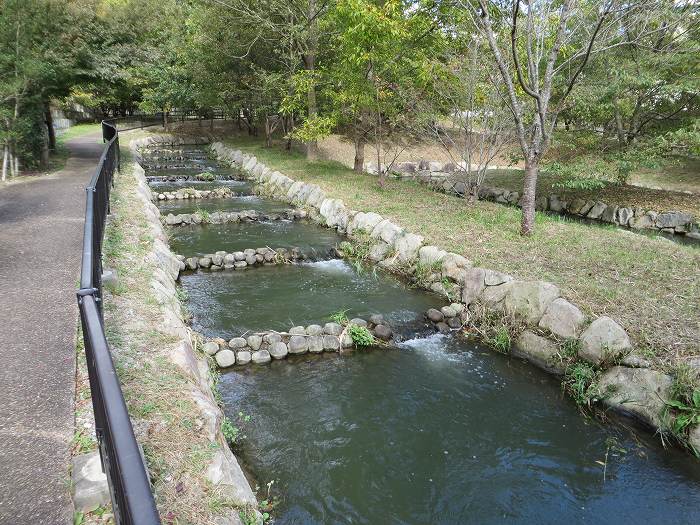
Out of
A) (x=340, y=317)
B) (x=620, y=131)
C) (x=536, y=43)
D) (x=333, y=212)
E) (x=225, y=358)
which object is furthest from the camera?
(x=620, y=131)

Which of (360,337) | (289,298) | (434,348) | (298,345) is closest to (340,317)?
(360,337)

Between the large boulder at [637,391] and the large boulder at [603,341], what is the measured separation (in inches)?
7.1

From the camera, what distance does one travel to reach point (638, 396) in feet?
15.8

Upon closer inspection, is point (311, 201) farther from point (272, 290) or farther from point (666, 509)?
point (666, 509)

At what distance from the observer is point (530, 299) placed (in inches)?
247

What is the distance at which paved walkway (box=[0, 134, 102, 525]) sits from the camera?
2504mm

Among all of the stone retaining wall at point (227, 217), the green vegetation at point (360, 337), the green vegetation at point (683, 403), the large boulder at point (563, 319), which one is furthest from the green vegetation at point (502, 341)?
the stone retaining wall at point (227, 217)

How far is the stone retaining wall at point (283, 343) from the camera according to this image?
564 centimetres

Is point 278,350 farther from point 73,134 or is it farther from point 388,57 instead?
point 73,134

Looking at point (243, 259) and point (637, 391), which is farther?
point (243, 259)

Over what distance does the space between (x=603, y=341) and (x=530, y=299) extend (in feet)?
3.93

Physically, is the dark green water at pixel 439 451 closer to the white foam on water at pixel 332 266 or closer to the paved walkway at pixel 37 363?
the paved walkway at pixel 37 363

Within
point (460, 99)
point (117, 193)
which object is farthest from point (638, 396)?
point (117, 193)

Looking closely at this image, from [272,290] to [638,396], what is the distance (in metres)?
5.41
